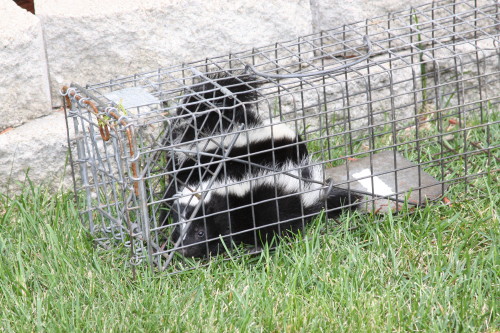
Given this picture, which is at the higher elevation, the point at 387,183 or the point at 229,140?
the point at 229,140

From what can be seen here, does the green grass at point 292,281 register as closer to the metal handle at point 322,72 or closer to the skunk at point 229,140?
the skunk at point 229,140

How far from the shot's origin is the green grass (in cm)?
233

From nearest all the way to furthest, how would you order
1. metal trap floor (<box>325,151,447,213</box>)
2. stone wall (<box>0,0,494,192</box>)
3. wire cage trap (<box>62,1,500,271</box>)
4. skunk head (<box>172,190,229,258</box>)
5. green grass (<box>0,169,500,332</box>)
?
green grass (<box>0,169,500,332</box>)
wire cage trap (<box>62,1,500,271</box>)
skunk head (<box>172,190,229,258</box>)
metal trap floor (<box>325,151,447,213</box>)
stone wall (<box>0,0,494,192</box>)

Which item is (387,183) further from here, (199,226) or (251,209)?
(199,226)

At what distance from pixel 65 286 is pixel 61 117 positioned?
111 cm

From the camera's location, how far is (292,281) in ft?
8.30

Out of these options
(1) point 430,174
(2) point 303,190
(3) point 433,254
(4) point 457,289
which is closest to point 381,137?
(1) point 430,174

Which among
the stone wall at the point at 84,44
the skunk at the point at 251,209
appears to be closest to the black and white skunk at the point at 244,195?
the skunk at the point at 251,209

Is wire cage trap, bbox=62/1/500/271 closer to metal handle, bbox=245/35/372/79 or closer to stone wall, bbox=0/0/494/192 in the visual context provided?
metal handle, bbox=245/35/372/79

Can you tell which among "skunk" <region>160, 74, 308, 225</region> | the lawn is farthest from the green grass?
"skunk" <region>160, 74, 308, 225</region>

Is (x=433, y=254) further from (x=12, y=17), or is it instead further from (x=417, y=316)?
(x=12, y=17)

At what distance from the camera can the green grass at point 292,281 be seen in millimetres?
2334

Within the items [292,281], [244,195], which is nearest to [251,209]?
[244,195]

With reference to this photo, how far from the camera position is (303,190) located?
298cm
